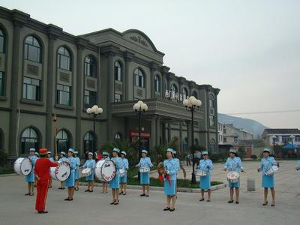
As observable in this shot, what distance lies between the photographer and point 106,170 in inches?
492

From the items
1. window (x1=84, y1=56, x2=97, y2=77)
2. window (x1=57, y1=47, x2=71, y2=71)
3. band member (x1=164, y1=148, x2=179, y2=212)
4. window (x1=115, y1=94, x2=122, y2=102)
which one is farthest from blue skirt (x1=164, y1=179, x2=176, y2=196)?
window (x1=115, y1=94, x2=122, y2=102)

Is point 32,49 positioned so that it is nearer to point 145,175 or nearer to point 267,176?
point 145,175

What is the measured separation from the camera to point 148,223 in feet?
29.7

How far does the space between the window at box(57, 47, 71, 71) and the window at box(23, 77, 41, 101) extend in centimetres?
346

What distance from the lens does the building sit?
2933 cm

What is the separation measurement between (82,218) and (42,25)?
26536 mm

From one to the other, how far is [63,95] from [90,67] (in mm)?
5571

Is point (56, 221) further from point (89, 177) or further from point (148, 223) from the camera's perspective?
point (89, 177)

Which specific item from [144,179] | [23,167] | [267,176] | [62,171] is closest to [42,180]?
[62,171]

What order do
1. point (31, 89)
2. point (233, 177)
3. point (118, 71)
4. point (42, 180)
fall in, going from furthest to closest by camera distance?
point (118, 71), point (31, 89), point (233, 177), point (42, 180)

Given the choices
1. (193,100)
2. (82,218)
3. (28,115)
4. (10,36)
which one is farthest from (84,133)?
(82,218)

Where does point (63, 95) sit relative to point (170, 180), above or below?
above

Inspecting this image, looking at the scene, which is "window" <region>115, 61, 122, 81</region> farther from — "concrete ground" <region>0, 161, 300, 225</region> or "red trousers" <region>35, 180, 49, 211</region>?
"red trousers" <region>35, 180, 49, 211</region>

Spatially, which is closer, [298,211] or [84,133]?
[298,211]
